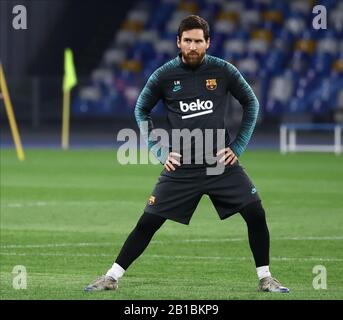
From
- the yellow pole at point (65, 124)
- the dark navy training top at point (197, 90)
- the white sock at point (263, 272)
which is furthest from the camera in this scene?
the yellow pole at point (65, 124)

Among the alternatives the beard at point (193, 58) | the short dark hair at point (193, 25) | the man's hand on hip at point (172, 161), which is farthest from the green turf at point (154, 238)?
the short dark hair at point (193, 25)

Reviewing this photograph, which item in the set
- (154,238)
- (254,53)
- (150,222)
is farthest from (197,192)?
(254,53)

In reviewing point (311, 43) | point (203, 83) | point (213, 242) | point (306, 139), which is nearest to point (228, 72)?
point (203, 83)

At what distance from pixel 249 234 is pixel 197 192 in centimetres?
57

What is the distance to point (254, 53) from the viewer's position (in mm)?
41031

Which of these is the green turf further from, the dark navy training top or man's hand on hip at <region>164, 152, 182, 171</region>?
the dark navy training top

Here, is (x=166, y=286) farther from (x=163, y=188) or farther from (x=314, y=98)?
(x=314, y=98)

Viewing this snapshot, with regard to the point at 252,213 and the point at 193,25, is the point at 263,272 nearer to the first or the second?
the point at 252,213

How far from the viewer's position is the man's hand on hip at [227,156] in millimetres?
10266

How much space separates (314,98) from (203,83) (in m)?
28.6

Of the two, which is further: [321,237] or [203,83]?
[321,237]

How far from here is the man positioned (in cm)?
1022

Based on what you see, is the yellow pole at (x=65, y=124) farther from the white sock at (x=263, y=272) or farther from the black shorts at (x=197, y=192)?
the white sock at (x=263, y=272)

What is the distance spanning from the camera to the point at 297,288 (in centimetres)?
1074
